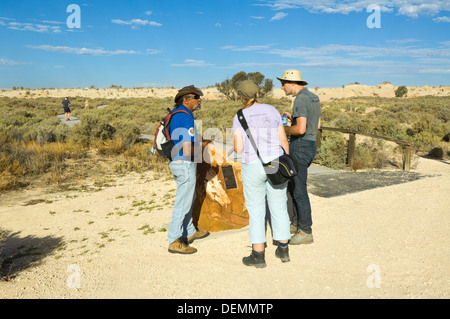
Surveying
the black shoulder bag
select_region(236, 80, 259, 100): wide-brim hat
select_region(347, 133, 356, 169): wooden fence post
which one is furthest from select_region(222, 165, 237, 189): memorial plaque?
select_region(347, 133, 356, 169): wooden fence post

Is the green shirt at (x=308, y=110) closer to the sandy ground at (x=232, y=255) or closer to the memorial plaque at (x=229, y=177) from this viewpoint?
the memorial plaque at (x=229, y=177)

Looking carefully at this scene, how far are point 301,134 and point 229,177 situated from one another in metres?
1.36

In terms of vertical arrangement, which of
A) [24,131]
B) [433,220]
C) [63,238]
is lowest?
[63,238]

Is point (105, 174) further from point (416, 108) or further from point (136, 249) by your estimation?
point (416, 108)

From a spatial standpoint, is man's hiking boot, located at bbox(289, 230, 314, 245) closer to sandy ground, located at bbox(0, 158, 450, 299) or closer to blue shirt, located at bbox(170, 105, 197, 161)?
sandy ground, located at bbox(0, 158, 450, 299)

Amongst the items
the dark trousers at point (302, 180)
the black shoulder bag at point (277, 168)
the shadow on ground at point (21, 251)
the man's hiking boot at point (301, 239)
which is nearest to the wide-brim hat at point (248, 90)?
→ the black shoulder bag at point (277, 168)

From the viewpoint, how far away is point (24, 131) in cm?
1336

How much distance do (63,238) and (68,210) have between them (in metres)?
1.51

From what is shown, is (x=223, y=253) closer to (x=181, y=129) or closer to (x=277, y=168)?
(x=277, y=168)

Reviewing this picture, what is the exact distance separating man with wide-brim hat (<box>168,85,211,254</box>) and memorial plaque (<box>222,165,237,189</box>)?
778mm

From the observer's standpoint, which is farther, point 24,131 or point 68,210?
point 24,131

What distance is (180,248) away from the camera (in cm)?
418

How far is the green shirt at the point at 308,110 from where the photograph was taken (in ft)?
12.9
